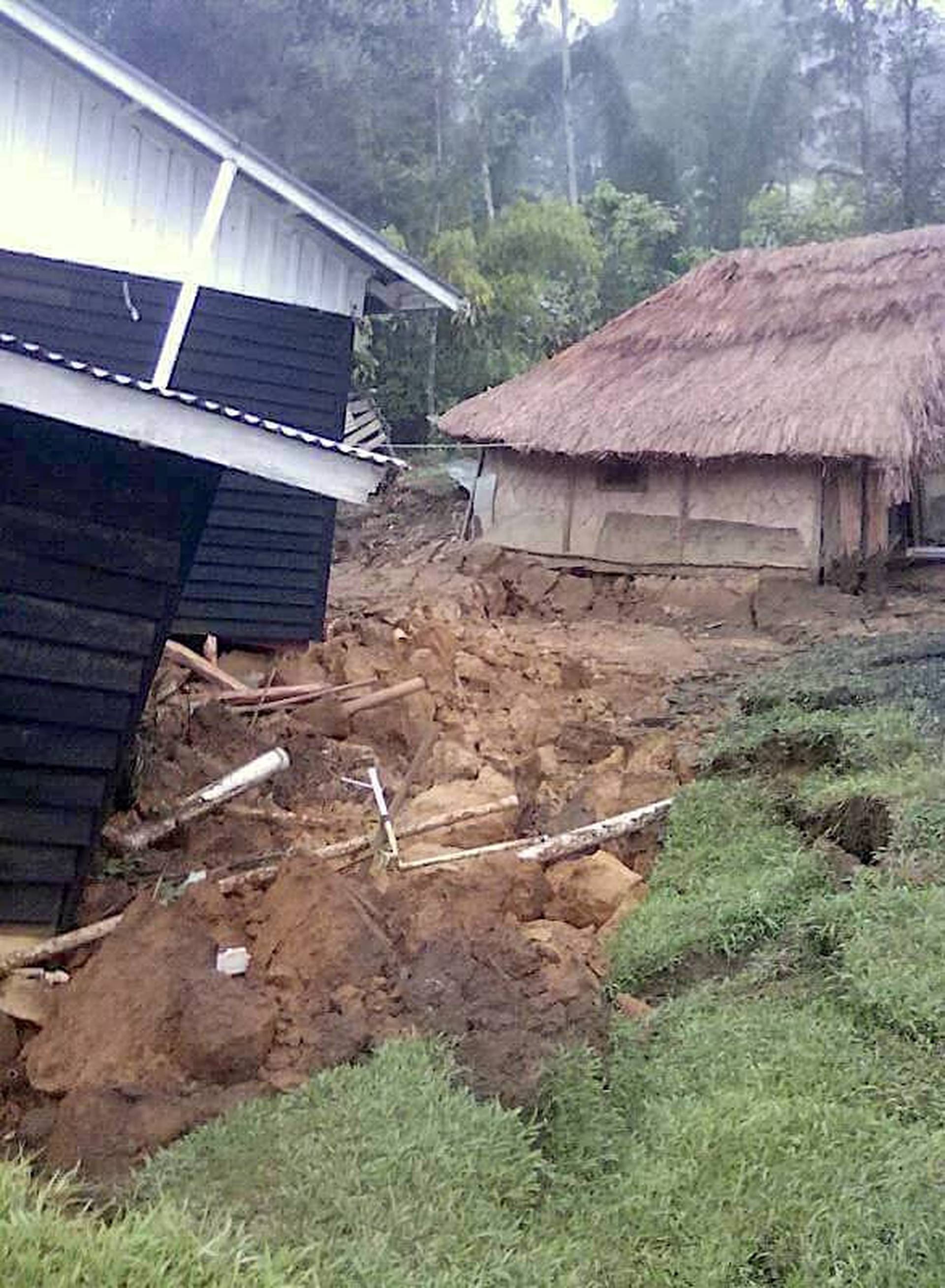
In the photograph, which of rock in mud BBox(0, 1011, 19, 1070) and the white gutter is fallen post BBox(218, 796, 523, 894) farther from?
the white gutter

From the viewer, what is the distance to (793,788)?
5727mm

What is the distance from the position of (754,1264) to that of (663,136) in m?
31.6

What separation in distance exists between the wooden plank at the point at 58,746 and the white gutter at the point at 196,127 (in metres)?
A: 4.07

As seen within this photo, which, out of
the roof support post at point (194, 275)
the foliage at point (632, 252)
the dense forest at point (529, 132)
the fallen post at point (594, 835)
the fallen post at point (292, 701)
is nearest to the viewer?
the fallen post at point (594, 835)

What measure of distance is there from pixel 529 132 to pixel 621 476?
16.3 metres

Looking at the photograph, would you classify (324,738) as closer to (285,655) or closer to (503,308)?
(285,655)

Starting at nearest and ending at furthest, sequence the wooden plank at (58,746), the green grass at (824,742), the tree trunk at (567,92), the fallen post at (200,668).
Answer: the wooden plank at (58,746), the green grass at (824,742), the fallen post at (200,668), the tree trunk at (567,92)

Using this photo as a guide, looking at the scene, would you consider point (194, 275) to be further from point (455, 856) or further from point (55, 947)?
point (55, 947)

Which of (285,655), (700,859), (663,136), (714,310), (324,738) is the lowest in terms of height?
(700,859)

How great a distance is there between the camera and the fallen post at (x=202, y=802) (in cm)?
530

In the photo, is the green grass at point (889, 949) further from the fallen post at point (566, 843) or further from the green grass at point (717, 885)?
the fallen post at point (566, 843)

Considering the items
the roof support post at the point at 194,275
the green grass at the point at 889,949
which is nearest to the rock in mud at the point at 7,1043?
the green grass at the point at 889,949

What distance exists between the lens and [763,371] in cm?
1354

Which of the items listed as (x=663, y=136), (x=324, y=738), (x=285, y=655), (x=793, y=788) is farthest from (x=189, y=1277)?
(x=663, y=136)
